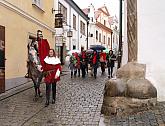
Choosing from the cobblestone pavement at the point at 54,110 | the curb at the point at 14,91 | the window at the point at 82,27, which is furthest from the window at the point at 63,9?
the cobblestone pavement at the point at 54,110

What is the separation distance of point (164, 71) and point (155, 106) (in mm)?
940

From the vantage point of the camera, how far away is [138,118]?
278 inches

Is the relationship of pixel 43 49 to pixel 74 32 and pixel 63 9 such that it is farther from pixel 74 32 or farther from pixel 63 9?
pixel 74 32

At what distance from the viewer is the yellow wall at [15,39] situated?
1170 cm

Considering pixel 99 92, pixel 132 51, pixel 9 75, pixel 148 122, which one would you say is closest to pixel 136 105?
pixel 148 122

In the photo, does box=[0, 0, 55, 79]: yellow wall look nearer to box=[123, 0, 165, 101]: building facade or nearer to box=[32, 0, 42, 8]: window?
box=[32, 0, 42, 8]: window

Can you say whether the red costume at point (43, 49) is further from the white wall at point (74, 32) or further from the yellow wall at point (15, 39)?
the white wall at point (74, 32)

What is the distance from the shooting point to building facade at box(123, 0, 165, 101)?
26.7 ft

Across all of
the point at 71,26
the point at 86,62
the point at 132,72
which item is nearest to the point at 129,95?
the point at 132,72

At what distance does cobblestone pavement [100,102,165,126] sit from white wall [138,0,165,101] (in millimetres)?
840

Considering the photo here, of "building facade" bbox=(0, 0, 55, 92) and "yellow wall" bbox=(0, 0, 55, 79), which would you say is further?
"yellow wall" bbox=(0, 0, 55, 79)

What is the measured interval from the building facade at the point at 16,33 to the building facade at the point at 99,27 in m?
Answer: 28.9

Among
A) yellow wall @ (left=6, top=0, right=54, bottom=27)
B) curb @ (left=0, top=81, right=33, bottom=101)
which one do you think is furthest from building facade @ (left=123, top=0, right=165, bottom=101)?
yellow wall @ (left=6, top=0, right=54, bottom=27)

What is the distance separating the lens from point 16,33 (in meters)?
12.8
